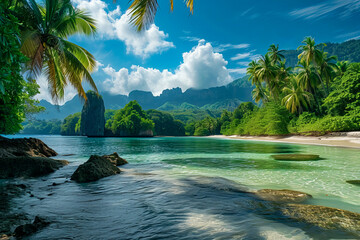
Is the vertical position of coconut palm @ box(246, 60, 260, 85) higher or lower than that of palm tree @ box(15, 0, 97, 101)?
higher

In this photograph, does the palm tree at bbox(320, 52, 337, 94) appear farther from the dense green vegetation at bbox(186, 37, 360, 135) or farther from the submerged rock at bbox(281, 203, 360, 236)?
the submerged rock at bbox(281, 203, 360, 236)

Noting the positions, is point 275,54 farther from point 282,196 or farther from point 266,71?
point 282,196

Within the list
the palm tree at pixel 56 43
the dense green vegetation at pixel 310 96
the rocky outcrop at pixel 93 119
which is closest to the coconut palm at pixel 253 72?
the dense green vegetation at pixel 310 96

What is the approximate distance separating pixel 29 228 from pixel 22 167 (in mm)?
6904

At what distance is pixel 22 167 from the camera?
8.05 meters

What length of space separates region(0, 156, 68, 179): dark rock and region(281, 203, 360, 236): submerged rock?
949 cm

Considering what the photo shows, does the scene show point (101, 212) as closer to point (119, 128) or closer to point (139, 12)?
point (139, 12)

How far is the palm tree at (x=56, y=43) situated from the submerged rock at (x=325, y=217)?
11.1 metres

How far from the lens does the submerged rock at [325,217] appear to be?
3.05m

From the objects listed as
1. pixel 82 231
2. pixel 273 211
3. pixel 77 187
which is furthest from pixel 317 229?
pixel 77 187

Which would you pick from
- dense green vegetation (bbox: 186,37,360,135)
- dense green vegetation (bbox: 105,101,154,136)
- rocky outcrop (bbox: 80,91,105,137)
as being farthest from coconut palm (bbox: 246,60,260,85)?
rocky outcrop (bbox: 80,91,105,137)

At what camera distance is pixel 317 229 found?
297cm

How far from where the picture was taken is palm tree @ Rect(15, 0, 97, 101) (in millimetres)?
10102

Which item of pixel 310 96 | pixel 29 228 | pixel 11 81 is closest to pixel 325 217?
pixel 29 228
